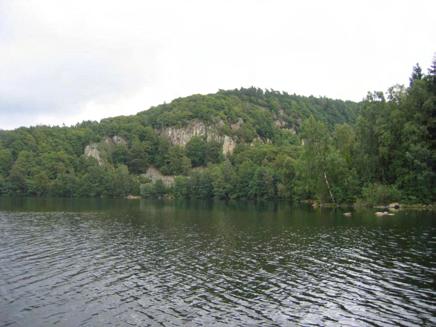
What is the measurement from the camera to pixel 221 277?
35.9 metres

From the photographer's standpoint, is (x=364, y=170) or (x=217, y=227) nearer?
(x=217, y=227)

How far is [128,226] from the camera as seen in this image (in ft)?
247

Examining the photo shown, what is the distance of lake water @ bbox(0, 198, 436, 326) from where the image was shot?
85.0 feet

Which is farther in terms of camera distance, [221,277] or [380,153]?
[380,153]

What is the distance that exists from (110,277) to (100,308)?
28.8 feet

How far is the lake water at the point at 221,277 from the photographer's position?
25922 millimetres

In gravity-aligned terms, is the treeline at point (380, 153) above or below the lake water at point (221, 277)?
above

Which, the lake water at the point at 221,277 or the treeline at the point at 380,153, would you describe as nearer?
the lake water at the point at 221,277

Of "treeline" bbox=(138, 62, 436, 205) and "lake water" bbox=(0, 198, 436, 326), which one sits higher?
"treeline" bbox=(138, 62, 436, 205)

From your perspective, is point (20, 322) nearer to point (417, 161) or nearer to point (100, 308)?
point (100, 308)

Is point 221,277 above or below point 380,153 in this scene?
below

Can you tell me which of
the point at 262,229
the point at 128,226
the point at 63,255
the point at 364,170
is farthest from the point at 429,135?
the point at 63,255

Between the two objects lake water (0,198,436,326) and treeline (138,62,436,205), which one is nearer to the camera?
lake water (0,198,436,326)

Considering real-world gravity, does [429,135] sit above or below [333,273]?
above
